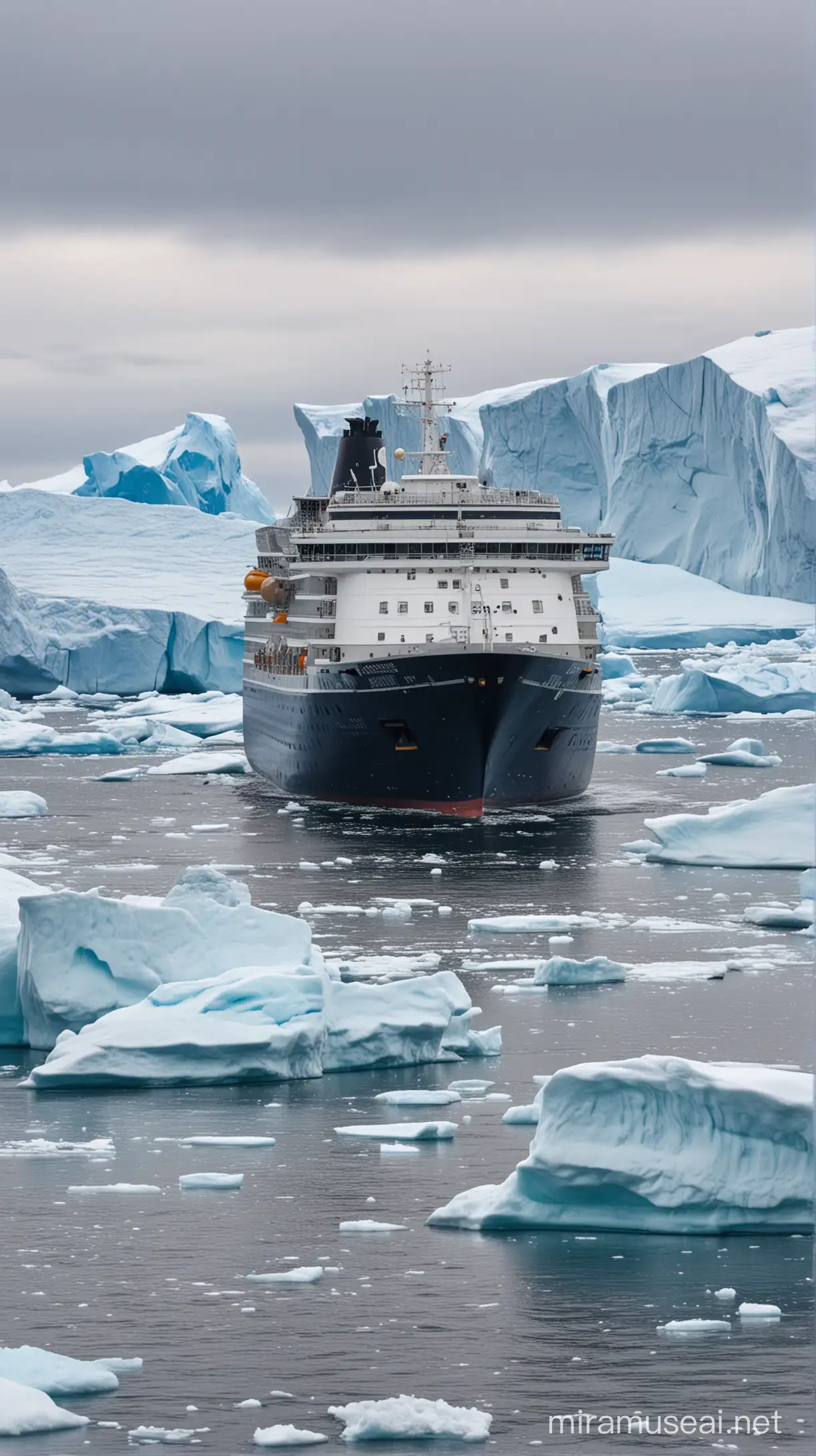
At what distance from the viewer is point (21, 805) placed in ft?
91.8

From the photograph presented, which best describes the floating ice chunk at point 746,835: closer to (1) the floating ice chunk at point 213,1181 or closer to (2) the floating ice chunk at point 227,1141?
(2) the floating ice chunk at point 227,1141

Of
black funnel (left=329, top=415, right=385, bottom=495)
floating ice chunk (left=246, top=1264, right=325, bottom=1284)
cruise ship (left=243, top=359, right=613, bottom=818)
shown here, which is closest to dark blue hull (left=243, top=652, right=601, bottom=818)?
cruise ship (left=243, top=359, right=613, bottom=818)

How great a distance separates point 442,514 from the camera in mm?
29953

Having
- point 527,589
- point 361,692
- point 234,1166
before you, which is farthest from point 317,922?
point 527,589

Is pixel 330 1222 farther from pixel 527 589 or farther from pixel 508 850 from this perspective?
pixel 527 589

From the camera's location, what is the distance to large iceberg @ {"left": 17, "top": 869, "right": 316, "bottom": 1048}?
1312 cm

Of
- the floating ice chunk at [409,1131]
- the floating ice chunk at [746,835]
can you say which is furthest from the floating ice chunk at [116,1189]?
the floating ice chunk at [746,835]

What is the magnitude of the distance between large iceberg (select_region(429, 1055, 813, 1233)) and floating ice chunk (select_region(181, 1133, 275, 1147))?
2.02 metres

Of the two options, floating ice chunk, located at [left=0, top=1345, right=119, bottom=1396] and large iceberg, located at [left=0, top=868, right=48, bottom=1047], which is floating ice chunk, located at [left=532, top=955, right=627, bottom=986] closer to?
large iceberg, located at [left=0, top=868, right=48, bottom=1047]

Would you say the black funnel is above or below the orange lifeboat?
above

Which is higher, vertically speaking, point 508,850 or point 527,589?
point 527,589

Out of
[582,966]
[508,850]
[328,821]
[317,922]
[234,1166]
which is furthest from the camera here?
[328,821]

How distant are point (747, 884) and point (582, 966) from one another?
6.82 m

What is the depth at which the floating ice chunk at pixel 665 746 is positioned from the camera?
122ft
